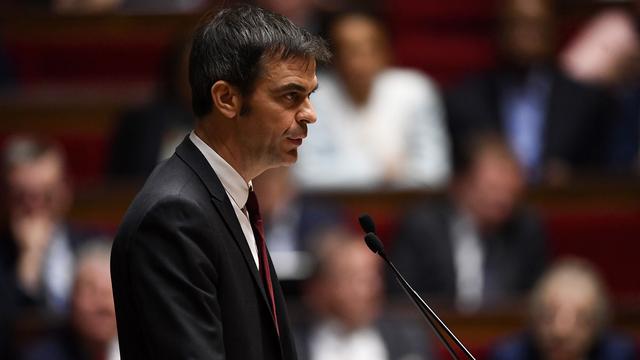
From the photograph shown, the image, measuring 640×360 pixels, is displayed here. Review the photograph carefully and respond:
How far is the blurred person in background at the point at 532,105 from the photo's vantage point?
2.88 metres

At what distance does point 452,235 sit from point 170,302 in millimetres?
1710

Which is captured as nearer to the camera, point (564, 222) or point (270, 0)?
point (564, 222)

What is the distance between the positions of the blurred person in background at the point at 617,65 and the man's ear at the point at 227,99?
77.1 inches

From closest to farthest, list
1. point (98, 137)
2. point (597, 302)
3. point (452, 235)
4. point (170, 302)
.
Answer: point (170, 302) < point (597, 302) < point (452, 235) < point (98, 137)

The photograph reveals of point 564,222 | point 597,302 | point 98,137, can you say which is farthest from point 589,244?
point 98,137

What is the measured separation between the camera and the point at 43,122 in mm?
2953

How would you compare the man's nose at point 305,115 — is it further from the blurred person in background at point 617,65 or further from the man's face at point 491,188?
the blurred person in background at point 617,65

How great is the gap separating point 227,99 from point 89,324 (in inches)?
52.3

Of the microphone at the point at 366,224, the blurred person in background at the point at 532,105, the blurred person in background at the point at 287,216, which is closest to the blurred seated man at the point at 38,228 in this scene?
the blurred person in background at the point at 287,216

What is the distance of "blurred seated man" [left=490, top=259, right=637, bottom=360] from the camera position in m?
2.28

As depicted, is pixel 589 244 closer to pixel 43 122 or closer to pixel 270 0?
pixel 270 0

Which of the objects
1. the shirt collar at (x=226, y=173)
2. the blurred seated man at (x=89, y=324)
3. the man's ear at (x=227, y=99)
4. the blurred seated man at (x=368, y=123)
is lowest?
the shirt collar at (x=226, y=173)

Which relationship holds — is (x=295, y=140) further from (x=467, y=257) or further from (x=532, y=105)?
(x=532, y=105)

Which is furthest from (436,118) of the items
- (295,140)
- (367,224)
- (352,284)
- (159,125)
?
(295,140)
